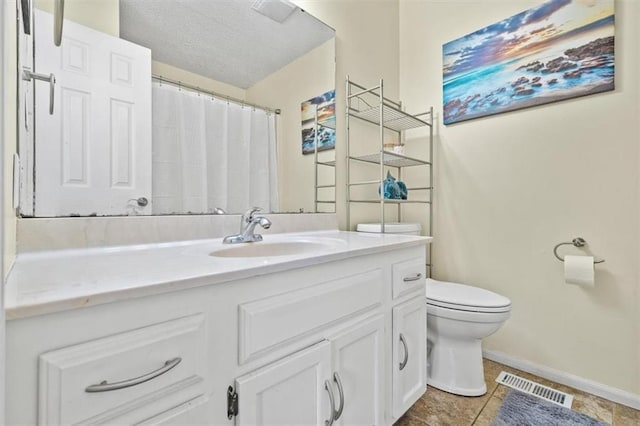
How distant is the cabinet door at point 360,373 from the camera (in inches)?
35.5

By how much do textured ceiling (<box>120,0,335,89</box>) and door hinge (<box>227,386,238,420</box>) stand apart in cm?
112

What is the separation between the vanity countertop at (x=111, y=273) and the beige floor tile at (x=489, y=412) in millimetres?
973

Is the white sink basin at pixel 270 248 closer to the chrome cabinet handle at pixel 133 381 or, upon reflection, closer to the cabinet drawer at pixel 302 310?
the cabinet drawer at pixel 302 310

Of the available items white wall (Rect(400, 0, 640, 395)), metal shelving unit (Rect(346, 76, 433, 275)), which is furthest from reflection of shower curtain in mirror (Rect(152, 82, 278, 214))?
white wall (Rect(400, 0, 640, 395))

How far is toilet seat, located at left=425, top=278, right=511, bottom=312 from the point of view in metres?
1.39

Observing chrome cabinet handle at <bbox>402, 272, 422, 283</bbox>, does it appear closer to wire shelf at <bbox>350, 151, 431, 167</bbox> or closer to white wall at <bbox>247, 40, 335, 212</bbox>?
white wall at <bbox>247, 40, 335, 212</bbox>

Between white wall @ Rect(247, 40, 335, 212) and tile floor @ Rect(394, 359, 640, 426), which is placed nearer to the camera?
tile floor @ Rect(394, 359, 640, 426)

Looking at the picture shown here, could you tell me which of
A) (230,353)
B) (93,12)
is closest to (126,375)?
(230,353)

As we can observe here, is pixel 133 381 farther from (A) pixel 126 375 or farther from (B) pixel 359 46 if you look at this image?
(B) pixel 359 46

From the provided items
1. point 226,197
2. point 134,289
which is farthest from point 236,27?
point 134,289

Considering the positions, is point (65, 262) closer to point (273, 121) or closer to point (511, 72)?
point (273, 121)

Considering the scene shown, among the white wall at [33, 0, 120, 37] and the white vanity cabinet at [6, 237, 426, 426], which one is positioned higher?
the white wall at [33, 0, 120, 37]

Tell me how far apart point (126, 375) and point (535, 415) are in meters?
1.62

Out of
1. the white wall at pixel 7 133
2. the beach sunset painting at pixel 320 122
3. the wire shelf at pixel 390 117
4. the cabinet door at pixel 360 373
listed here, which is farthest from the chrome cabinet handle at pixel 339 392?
the wire shelf at pixel 390 117
